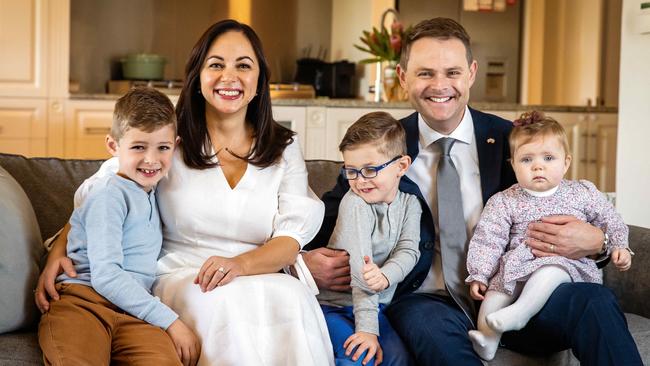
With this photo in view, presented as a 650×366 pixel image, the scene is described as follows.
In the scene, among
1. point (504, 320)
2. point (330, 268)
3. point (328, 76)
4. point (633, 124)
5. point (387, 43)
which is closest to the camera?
point (504, 320)

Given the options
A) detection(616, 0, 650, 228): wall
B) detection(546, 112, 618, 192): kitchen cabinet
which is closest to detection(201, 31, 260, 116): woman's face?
detection(616, 0, 650, 228): wall

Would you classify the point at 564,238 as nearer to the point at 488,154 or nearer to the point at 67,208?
the point at 488,154

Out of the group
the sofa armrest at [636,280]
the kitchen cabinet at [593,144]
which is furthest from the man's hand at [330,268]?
the kitchen cabinet at [593,144]

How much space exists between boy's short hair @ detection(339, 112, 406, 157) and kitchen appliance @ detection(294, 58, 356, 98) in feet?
13.8

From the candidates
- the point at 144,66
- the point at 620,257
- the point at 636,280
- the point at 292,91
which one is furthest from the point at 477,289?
the point at 144,66

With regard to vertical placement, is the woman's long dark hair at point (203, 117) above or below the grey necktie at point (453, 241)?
above

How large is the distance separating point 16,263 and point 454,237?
1098 mm

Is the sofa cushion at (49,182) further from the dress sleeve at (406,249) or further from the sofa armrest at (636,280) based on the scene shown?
the sofa armrest at (636,280)

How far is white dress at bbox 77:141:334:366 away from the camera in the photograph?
2051mm

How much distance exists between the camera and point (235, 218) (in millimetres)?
2305

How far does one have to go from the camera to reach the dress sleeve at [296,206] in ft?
7.64

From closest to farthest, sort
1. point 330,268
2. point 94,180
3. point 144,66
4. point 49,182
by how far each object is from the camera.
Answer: point 94,180 < point 330,268 < point 49,182 < point 144,66

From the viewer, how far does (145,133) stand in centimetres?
213

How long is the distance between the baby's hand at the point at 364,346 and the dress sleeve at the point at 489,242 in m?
0.30
